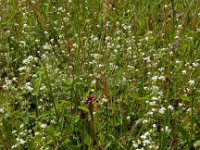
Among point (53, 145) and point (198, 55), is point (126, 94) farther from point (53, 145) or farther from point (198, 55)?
point (198, 55)

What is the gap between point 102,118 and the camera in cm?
245

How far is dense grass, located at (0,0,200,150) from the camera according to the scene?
2.25 meters

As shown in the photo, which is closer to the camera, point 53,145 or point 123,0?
point 53,145

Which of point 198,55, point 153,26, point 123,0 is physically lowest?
point 198,55

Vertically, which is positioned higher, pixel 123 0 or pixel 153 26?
pixel 123 0

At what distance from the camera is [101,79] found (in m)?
2.05

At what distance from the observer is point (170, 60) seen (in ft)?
10.1

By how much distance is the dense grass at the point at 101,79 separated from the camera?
88.6 inches

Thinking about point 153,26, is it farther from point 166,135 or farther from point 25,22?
point 166,135

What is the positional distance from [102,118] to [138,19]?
148 cm

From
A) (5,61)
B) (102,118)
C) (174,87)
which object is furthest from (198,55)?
(5,61)

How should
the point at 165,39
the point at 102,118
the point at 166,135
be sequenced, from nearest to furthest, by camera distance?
the point at 166,135
the point at 102,118
the point at 165,39

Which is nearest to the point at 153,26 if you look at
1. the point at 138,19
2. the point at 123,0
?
the point at 138,19

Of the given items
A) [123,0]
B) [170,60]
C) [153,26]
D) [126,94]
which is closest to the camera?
[126,94]
